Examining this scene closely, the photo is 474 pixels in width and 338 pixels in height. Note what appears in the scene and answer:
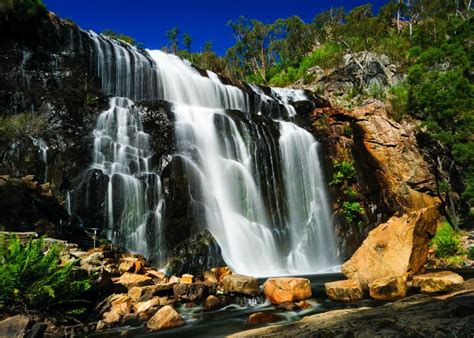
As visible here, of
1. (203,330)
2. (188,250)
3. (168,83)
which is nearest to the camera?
(203,330)

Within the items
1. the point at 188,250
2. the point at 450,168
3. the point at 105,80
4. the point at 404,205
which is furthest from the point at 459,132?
the point at 105,80

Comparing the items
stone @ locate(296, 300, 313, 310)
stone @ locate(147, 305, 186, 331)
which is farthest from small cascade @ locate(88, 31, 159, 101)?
stone @ locate(296, 300, 313, 310)

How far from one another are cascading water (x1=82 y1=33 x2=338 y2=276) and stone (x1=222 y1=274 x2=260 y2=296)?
14.8 feet

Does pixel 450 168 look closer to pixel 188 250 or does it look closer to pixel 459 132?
pixel 459 132

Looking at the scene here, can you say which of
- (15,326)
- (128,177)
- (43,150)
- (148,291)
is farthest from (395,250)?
(43,150)

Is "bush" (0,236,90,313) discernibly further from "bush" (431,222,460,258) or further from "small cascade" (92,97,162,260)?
"bush" (431,222,460,258)

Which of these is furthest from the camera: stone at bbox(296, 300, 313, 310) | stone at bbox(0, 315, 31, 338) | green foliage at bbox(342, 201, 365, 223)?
green foliage at bbox(342, 201, 365, 223)

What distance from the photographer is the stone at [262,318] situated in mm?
8383

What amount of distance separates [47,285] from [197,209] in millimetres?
8732

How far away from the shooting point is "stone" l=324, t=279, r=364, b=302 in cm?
988

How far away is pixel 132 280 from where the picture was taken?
10.9 meters

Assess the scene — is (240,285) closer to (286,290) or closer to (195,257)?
(286,290)

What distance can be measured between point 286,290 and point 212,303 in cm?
200

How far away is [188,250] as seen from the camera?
45.7 ft
